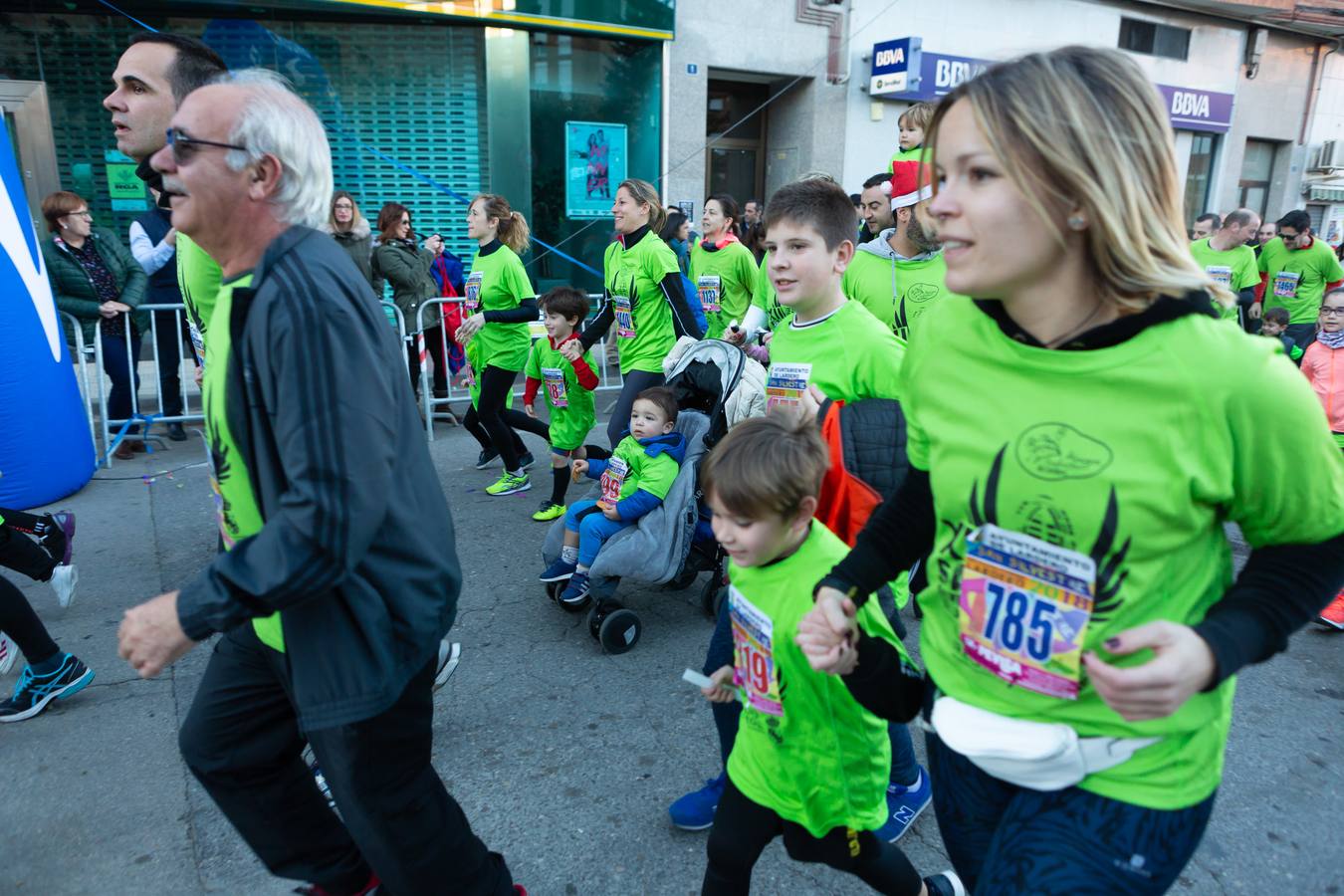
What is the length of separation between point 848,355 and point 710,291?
477cm

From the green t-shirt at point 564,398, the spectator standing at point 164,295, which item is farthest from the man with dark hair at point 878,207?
the spectator standing at point 164,295

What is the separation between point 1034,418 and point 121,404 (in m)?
7.91

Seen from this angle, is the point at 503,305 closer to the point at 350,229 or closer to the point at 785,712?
the point at 350,229

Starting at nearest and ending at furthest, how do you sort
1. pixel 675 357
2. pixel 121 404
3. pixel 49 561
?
pixel 49 561
pixel 675 357
pixel 121 404

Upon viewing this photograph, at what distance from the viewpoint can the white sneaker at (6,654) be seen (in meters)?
3.85

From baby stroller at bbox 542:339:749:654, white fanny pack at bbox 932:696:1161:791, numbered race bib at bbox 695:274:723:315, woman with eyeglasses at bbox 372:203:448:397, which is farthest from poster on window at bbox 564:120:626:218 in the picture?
white fanny pack at bbox 932:696:1161:791

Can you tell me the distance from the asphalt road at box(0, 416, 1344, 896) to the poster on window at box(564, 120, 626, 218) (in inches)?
339

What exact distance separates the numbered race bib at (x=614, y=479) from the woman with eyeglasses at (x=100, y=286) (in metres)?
4.96

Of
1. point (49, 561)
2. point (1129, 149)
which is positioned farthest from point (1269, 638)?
point (49, 561)

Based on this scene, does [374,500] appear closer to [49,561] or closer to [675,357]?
[675,357]

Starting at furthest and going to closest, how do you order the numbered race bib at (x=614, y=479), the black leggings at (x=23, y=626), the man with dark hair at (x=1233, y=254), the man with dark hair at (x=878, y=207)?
the man with dark hair at (x=1233, y=254)
the man with dark hair at (x=878, y=207)
the numbered race bib at (x=614, y=479)
the black leggings at (x=23, y=626)

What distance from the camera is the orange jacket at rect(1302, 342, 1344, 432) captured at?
5066 millimetres

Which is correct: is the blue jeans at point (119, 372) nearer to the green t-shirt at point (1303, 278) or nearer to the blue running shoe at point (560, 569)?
the blue running shoe at point (560, 569)

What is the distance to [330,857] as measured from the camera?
2.31 metres
